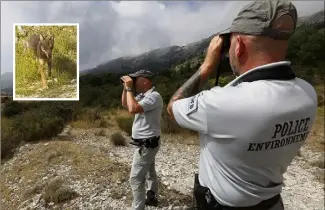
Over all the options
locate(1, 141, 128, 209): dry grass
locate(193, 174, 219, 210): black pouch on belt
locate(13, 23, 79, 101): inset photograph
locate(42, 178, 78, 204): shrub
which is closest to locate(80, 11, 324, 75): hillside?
locate(13, 23, 79, 101): inset photograph

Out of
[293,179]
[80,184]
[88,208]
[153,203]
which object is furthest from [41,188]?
[293,179]

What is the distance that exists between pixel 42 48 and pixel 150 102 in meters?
3.69

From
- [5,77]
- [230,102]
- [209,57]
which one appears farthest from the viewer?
[5,77]

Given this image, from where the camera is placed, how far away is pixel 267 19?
3.41 feet

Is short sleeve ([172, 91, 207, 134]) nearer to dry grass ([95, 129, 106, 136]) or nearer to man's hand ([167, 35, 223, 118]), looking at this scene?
man's hand ([167, 35, 223, 118])

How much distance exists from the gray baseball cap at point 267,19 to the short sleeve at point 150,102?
2.04m

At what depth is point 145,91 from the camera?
10.9 ft

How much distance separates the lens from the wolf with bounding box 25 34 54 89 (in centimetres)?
599

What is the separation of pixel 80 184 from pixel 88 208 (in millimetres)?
572

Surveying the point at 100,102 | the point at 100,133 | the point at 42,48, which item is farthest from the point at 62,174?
the point at 100,102

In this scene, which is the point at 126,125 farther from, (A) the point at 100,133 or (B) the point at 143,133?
(B) the point at 143,133

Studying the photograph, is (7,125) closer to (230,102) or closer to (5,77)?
(5,77)

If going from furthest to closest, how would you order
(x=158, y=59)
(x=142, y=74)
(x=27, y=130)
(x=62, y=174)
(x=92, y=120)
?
(x=158, y=59), (x=92, y=120), (x=27, y=130), (x=62, y=174), (x=142, y=74)

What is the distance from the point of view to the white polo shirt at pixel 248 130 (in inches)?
40.5
